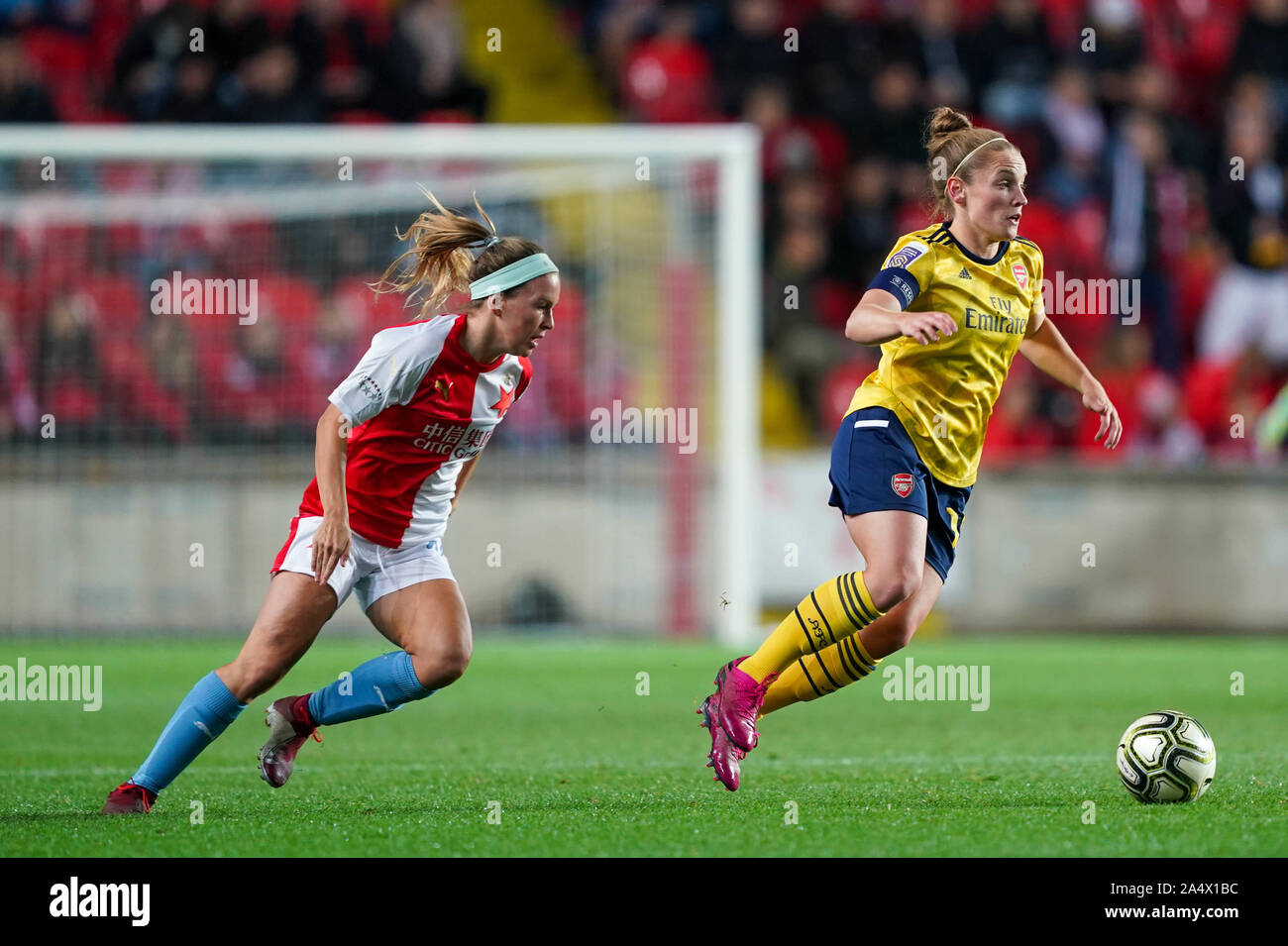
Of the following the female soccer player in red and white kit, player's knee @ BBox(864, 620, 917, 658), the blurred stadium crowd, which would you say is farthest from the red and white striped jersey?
the blurred stadium crowd

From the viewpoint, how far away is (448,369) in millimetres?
5285

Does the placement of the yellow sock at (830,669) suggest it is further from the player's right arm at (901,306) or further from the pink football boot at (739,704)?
the player's right arm at (901,306)

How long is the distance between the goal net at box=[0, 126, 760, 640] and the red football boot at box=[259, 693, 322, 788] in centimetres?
685

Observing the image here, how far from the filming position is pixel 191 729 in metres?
5.11

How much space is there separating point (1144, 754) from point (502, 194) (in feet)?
28.3

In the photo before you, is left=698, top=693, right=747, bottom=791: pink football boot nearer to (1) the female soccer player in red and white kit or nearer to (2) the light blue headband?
(1) the female soccer player in red and white kit

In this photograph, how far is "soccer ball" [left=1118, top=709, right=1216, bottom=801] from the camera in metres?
5.17

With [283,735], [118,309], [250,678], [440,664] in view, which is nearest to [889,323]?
[440,664]

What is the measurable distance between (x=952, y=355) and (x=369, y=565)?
198cm

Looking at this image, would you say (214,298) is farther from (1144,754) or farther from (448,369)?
(1144,754)

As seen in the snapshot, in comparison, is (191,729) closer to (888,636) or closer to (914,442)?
(888,636)

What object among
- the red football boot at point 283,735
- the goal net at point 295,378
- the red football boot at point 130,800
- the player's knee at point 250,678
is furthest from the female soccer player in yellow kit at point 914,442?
the goal net at point 295,378

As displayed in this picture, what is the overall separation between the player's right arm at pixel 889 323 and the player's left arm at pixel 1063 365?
2.75 ft
